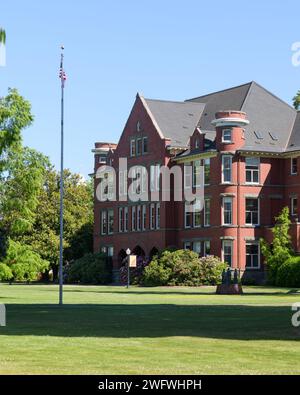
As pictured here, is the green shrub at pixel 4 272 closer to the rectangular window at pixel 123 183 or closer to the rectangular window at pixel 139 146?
the rectangular window at pixel 139 146

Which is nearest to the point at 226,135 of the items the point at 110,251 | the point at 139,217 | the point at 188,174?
the point at 188,174

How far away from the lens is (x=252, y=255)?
76500 mm

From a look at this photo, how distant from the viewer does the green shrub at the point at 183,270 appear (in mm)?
72562

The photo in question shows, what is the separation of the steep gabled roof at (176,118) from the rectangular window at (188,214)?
549cm

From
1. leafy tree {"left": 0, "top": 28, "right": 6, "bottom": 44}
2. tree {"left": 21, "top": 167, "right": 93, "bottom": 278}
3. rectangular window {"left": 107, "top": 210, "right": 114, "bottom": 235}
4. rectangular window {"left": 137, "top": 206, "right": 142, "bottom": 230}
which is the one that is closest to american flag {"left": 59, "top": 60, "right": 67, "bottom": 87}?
leafy tree {"left": 0, "top": 28, "right": 6, "bottom": 44}

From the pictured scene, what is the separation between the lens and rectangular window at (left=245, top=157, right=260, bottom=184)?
3009 inches

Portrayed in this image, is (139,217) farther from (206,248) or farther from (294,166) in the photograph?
(294,166)

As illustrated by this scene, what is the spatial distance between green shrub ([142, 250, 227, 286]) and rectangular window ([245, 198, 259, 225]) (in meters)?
4.94

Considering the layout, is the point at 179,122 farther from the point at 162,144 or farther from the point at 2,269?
the point at 2,269

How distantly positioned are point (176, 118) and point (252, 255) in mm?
15663

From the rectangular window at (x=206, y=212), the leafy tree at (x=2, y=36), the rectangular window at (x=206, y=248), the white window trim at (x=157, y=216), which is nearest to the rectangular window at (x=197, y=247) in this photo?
the rectangular window at (x=206, y=248)

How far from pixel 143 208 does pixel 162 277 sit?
12.1m
